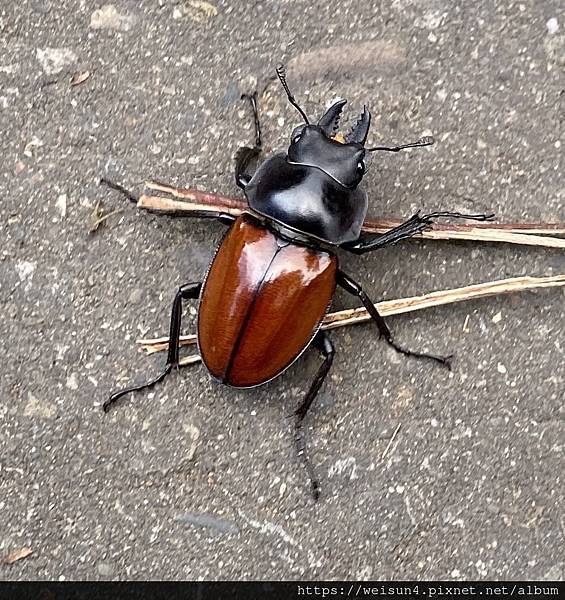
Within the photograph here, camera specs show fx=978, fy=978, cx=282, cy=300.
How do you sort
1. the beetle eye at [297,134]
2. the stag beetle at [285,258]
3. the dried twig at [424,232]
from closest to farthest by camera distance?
the stag beetle at [285,258] < the beetle eye at [297,134] < the dried twig at [424,232]

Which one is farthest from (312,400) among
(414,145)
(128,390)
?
(414,145)

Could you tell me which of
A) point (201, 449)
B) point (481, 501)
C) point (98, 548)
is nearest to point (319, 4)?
point (201, 449)

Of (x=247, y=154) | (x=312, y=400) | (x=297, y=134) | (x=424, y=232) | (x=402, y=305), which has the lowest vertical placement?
(x=312, y=400)

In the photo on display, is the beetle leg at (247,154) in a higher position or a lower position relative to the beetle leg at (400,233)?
higher

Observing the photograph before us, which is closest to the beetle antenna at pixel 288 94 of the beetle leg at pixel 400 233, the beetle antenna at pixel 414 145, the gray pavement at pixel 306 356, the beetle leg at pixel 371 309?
the gray pavement at pixel 306 356

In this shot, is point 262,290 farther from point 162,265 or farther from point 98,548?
point 98,548

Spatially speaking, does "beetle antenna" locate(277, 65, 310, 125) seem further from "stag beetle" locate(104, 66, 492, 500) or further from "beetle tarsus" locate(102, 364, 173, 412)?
"beetle tarsus" locate(102, 364, 173, 412)

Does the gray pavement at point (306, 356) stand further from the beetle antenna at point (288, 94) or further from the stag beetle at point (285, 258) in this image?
the stag beetle at point (285, 258)

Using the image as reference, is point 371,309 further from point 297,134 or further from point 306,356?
point 297,134
